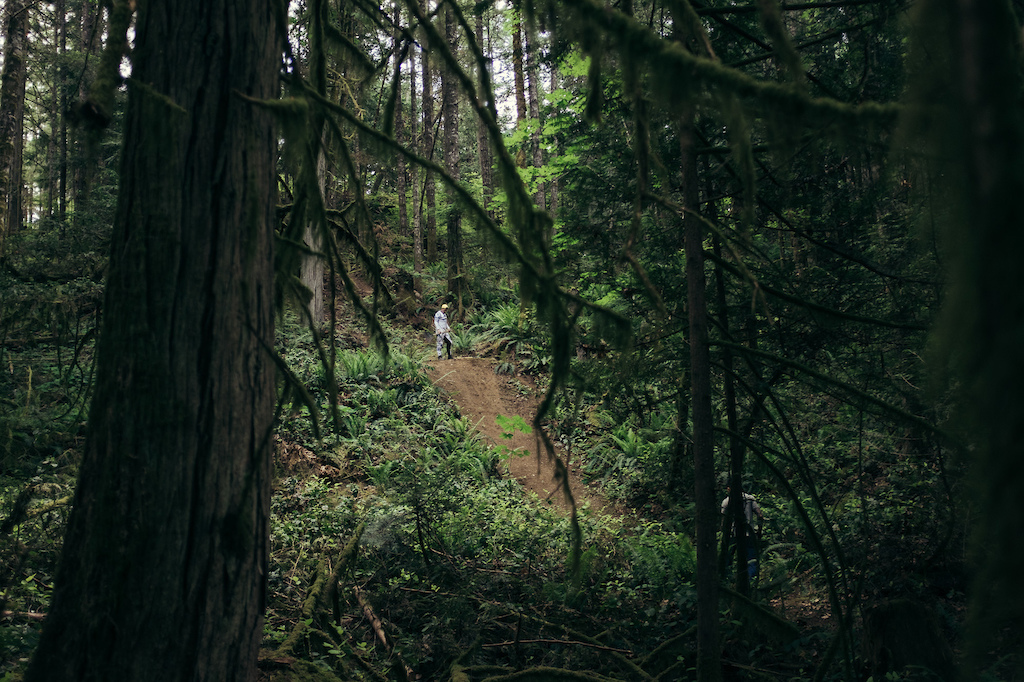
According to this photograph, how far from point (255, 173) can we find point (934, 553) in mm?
7125

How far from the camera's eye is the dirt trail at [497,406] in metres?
11.3

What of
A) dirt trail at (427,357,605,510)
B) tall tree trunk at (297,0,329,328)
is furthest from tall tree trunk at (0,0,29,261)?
tall tree trunk at (297,0,329,328)

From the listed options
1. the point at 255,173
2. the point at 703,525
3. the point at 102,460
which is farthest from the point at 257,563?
the point at 703,525

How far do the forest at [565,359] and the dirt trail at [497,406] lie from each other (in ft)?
1.33

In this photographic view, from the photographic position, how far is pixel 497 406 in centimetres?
1390

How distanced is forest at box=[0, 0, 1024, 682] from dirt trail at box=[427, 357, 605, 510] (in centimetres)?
41

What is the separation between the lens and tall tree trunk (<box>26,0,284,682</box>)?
1753mm

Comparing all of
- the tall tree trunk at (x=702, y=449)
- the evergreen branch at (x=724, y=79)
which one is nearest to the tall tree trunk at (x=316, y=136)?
the evergreen branch at (x=724, y=79)

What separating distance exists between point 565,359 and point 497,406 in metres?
11.9

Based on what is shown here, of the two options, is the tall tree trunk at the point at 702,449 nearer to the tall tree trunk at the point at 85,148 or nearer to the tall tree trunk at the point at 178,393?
the tall tree trunk at the point at 178,393

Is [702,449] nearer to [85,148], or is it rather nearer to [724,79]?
[724,79]

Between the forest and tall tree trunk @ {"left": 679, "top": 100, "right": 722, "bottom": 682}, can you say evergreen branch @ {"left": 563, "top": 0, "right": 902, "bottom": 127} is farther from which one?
tall tree trunk @ {"left": 679, "top": 100, "right": 722, "bottom": 682}

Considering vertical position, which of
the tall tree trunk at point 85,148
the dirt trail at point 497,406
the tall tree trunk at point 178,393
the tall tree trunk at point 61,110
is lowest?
the dirt trail at point 497,406

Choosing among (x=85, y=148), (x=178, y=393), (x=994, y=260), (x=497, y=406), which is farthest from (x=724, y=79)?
(x=497, y=406)
